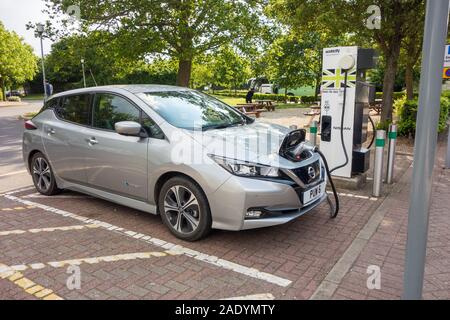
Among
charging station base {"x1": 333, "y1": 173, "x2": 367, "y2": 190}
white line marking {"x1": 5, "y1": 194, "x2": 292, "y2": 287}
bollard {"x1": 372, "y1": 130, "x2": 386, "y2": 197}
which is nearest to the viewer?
white line marking {"x1": 5, "y1": 194, "x2": 292, "y2": 287}

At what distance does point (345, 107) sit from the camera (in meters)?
Answer: 6.05

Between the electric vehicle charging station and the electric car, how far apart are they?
1.63 meters

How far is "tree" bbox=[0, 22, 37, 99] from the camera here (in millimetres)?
38906

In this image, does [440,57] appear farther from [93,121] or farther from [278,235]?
[93,121]

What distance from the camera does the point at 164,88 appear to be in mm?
5160

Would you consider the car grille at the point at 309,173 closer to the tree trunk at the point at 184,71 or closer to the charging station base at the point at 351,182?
the charging station base at the point at 351,182

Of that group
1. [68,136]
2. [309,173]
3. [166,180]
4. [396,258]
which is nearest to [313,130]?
[309,173]

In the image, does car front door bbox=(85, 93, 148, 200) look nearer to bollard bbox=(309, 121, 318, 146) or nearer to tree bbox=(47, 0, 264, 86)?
bollard bbox=(309, 121, 318, 146)

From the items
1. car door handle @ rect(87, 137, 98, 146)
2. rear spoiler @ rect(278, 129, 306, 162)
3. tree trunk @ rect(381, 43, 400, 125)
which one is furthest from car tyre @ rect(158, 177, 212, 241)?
tree trunk @ rect(381, 43, 400, 125)

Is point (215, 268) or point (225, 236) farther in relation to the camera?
point (225, 236)

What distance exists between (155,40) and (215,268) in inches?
433

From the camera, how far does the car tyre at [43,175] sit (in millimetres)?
5711

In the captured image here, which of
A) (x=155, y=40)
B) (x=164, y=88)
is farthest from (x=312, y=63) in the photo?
(x=164, y=88)
